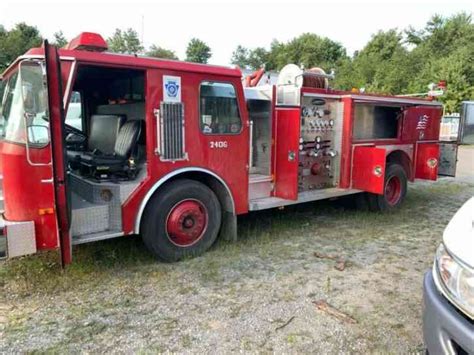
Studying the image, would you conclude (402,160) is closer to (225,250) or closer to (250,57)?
(225,250)

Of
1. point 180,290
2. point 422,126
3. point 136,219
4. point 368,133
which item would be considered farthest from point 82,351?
point 422,126

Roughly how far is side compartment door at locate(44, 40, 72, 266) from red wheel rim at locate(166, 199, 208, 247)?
1168 millimetres

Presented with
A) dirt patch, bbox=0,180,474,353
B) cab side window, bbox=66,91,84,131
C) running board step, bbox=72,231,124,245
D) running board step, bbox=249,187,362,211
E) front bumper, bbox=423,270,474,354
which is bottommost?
dirt patch, bbox=0,180,474,353

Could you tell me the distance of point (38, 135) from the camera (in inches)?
139

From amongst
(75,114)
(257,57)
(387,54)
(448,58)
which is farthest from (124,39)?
(75,114)

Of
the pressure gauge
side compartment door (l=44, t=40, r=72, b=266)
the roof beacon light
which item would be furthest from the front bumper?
the pressure gauge

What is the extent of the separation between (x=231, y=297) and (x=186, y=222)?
3.78 ft

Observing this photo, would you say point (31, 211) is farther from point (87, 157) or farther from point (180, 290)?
point (180, 290)

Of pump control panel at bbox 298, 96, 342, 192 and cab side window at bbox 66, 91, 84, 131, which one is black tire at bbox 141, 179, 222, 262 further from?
cab side window at bbox 66, 91, 84, 131

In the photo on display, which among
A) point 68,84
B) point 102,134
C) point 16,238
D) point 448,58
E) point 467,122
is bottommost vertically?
point 16,238

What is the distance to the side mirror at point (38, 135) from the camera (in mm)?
3486

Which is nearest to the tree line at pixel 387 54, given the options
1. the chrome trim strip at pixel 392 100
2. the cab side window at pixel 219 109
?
the chrome trim strip at pixel 392 100

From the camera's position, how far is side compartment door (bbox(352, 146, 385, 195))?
19.3 ft

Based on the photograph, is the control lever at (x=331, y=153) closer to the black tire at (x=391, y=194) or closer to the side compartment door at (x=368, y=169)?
the side compartment door at (x=368, y=169)
